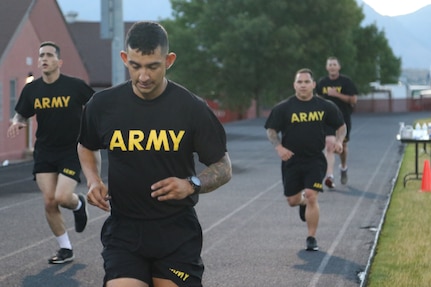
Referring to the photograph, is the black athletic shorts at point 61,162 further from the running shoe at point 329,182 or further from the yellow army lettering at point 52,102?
the running shoe at point 329,182

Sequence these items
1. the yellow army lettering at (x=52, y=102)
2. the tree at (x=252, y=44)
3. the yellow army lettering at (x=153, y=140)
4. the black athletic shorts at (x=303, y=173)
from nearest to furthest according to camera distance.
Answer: the yellow army lettering at (x=153, y=140)
the yellow army lettering at (x=52, y=102)
the black athletic shorts at (x=303, y=173)
the tree at (x=252, y=44)

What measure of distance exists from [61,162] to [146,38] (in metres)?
4.97

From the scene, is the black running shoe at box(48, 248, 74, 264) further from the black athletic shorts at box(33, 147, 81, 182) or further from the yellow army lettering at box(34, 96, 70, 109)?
the yellow army lettering at box(34, 96, 70, 109)

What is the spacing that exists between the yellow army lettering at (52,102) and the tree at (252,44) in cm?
5684

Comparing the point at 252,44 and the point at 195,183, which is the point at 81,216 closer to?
the point at 195,183

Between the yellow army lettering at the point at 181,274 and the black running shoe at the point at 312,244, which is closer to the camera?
the yellow army lettering at the point at 181,274

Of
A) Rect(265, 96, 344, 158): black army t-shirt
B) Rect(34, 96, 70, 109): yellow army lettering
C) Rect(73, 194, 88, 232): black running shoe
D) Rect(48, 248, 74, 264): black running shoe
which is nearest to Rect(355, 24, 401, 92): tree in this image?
Rect(265, 96, 344, 158): black army t-shirt

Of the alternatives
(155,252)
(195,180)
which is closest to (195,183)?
(195,180)

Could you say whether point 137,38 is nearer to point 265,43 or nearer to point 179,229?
point 179,229

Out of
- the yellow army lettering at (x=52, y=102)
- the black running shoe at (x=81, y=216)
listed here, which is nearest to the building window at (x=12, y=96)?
the black running shoe at (x=81, y=216)

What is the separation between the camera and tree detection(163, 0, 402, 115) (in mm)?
67125

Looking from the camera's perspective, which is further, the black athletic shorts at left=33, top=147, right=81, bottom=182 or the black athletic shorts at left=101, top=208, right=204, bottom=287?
the black athletic shorts at left=33, top=147, right=81, bottom=182

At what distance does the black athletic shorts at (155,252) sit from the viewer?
17.2 feet

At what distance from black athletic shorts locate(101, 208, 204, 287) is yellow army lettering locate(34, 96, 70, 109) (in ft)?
14.8
